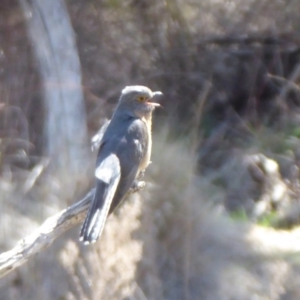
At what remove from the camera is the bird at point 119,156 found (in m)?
4.98

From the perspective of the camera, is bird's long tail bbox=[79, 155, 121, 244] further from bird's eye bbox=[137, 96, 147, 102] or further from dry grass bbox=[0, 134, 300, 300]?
dry grass bbox=[0, 134, 300, 300]

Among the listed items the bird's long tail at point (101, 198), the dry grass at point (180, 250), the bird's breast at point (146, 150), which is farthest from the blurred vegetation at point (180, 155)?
the bird's long tail at point (101, 198)

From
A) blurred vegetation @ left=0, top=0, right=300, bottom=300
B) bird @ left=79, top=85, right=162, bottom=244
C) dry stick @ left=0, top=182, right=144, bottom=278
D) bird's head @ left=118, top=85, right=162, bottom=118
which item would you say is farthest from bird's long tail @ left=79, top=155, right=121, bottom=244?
blurred vegetation @ left=0, top=0, right=300, bottom=300

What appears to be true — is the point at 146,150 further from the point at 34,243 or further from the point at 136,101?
the point at 34,243

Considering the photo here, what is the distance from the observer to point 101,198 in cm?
514

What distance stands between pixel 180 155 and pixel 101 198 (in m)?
3.85

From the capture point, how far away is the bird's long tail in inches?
191

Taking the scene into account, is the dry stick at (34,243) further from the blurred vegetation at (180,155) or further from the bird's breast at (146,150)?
the blurred vegetation at (180,155)

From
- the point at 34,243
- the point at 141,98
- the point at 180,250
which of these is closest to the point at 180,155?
the point at 180,250

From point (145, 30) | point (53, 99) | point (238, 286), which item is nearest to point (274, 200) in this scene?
point (238, 286)

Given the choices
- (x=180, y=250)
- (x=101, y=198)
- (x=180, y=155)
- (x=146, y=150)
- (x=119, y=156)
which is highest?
(x=101, y=198)

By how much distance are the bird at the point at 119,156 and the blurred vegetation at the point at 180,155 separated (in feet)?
5.47

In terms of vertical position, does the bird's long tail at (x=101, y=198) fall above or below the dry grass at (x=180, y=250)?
above

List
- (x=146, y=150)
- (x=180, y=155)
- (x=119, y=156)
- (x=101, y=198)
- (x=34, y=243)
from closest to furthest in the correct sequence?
(x=34, y=243) → (x=101, y=198) → (x=119, y=156) → (x=146, y=150) → (x=180, y=155)
